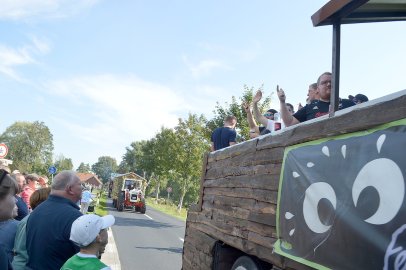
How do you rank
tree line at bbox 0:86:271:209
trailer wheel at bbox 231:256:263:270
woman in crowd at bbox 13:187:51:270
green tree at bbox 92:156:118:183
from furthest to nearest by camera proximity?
1. green tree at bbox 92:156:118:183
2. tree line at bbox 0:86:271:209
3. trailer wheel at bbox 231:256:263:270
4. woman in crowd at bbox 13:187:51:270

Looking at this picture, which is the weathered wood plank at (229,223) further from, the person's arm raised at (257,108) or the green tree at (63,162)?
the green tree at (63,162)

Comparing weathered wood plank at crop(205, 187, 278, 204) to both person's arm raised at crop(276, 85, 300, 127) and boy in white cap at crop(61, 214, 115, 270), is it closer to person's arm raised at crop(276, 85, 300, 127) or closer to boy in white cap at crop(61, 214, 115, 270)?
person's arm raised at crop(276, 85, 300, 127)

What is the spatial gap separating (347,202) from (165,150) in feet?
153

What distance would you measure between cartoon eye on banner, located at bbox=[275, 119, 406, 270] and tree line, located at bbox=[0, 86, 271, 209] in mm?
3813

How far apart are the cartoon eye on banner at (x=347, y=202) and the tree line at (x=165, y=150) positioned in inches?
150

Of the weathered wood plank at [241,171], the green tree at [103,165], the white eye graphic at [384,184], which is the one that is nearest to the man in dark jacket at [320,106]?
the weathered wood plank at [241,171]

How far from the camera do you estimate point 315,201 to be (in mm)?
2730

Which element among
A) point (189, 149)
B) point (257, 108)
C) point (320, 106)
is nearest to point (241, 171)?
point (320, 106)

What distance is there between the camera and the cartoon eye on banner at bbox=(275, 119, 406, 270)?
6.81 ft

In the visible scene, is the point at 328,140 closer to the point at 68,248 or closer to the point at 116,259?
the point at 68,248

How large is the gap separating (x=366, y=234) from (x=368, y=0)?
1443 millimetres

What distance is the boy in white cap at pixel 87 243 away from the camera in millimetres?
2826

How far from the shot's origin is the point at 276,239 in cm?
325

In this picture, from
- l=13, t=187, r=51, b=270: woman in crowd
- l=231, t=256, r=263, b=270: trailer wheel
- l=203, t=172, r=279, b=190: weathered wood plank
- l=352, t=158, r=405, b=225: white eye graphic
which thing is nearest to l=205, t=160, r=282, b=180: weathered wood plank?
l=203, t=172, r=279, b=190: weathered wood plank
